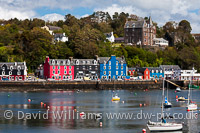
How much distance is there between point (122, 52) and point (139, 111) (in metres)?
72.4

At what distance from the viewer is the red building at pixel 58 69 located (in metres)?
109

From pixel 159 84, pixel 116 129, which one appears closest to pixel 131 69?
pixel 159 84

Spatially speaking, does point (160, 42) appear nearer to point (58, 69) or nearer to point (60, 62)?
point (60, 62)

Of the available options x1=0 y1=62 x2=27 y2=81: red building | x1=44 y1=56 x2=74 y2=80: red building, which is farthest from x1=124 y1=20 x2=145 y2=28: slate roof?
x1=0 y1=62 x2=27 y2=81: red building

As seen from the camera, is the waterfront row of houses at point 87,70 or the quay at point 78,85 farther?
the waterfront row of houses at point 87,70

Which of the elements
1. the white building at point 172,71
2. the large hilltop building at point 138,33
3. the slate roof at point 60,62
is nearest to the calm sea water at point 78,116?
the slate roof at point 60,62

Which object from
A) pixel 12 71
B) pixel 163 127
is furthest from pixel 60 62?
pixel 163 127

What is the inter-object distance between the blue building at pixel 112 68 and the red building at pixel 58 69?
8314mm

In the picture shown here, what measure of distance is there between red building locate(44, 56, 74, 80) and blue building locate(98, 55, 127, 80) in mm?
8314

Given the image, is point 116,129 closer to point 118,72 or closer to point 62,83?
point 62,83

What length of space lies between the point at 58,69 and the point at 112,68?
576 inches

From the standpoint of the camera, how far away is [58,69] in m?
110

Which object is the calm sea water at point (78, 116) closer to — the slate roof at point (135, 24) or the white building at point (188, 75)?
the white building at point (188, 75)

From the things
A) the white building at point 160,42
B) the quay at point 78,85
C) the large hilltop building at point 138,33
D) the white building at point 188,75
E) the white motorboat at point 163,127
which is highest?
the large hilltop building at point 138,33
